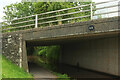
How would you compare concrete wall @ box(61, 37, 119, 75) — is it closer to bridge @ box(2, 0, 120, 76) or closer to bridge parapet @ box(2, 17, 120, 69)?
bridge @ box(2, 0, 120, 76)

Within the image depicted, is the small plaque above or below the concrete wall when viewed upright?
above

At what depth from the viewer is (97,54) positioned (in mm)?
11117

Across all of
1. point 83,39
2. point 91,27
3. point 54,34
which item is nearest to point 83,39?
point 83,39

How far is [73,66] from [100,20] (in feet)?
29.8

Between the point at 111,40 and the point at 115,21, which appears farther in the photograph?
the point at 111,40

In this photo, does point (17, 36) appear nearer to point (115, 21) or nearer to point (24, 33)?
point (24, 33)

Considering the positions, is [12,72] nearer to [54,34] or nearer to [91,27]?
[54,34]

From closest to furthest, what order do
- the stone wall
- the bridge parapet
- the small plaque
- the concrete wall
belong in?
the bridge parapet
the small plaque
the stone wall
the concrete wall

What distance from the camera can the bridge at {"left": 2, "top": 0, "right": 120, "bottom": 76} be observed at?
6125 mm

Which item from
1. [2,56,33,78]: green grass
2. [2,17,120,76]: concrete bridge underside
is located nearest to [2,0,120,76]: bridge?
[2,17,120,76]: concrete bridge underside

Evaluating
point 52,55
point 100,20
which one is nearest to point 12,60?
point 100,20

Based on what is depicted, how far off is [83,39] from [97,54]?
300 centimetres

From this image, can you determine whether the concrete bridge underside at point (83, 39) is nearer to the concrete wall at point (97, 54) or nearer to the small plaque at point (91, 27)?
the concrete wall at point (97, 54)

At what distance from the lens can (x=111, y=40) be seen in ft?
32.6
